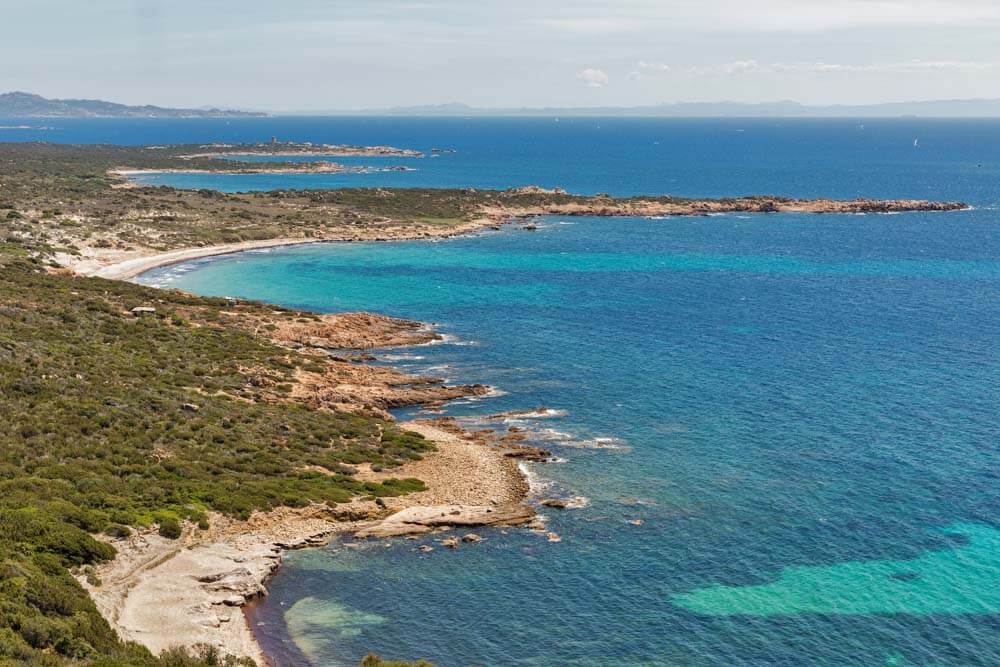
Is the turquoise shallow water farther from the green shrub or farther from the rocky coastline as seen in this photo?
the green shrub

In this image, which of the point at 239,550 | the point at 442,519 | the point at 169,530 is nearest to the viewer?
the point at 169,530

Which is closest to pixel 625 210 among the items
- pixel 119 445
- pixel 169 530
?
pixel 119 445

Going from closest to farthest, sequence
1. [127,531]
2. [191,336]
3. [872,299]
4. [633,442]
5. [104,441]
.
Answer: [127,531] < [104,441] < [633,442] < [191,336] < [872,299]

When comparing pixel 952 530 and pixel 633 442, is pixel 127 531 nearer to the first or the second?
pixel 633 442

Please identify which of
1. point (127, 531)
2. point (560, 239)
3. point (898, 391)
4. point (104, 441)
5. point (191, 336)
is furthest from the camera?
point (560, 239)

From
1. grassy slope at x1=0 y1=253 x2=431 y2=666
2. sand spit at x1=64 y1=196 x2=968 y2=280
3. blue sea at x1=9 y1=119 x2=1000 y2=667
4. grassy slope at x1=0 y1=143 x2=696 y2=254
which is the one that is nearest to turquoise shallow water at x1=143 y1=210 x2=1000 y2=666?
blue sea at x1=9 y1=119 x2=1000 y2=667

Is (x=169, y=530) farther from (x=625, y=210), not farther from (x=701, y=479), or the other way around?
(x=625, y=210)

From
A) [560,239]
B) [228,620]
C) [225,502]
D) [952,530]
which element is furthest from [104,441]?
[560,239]
